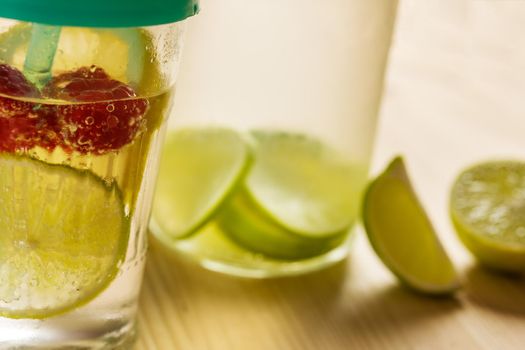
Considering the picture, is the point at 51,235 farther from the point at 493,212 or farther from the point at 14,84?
the point at 493,212

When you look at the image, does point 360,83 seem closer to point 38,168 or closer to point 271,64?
point 271,64

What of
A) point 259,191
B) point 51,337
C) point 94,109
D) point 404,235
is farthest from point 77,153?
point 404,235

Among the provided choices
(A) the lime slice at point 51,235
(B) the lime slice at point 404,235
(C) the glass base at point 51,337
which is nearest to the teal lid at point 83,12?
(A) the lime slice at point 51,235

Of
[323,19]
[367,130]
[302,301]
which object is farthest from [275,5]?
[302,301]

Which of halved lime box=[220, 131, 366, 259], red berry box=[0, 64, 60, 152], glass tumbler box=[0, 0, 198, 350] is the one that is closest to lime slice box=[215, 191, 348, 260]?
halved lime box=[220, 131, 366, 259]

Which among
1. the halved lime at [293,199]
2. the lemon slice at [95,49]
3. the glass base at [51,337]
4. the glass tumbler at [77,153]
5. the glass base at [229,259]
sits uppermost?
the lemon slice at [95,49]

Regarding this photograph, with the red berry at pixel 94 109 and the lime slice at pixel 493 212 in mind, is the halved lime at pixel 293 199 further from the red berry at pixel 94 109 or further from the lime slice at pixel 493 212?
the red berry at pixel 94 109

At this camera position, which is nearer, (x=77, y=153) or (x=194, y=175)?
(x=77, y=153)
